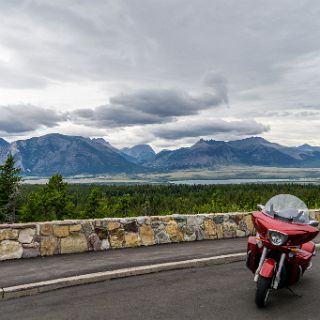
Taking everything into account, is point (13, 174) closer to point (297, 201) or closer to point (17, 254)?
point (17, 254)

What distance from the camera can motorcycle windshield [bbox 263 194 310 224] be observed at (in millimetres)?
6438

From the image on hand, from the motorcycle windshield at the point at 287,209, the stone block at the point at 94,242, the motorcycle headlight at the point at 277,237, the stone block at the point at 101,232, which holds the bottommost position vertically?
the stone block at the point at 94,242

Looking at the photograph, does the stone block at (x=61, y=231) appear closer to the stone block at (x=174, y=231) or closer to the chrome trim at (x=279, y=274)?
the stone block at (x=174, y=231)

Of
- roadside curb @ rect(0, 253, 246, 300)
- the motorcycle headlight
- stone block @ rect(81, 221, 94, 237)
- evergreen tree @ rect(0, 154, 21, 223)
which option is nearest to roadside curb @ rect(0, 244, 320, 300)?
roadside curb @ rect(0, 253, 246, 300)

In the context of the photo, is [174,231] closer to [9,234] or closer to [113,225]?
[113,225]

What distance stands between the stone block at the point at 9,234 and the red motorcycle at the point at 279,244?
16.2 ft

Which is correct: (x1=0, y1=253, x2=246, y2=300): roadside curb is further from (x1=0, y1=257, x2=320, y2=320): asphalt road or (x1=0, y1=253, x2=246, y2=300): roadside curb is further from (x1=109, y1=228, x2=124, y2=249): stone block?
(x1=109, y1=228, x2=124, y2=249): stone block

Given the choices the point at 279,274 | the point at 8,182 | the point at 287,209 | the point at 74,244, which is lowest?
the point at 8,182

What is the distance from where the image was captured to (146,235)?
10.5 metres

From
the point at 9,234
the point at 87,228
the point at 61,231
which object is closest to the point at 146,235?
the point at 87,228

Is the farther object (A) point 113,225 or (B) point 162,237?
(B) point 162,237

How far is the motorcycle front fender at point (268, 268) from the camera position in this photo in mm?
5988

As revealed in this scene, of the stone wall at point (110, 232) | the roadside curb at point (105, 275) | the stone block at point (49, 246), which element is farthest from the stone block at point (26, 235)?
the roadside curb at point (105, 275)

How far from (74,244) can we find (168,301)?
12.3ft
